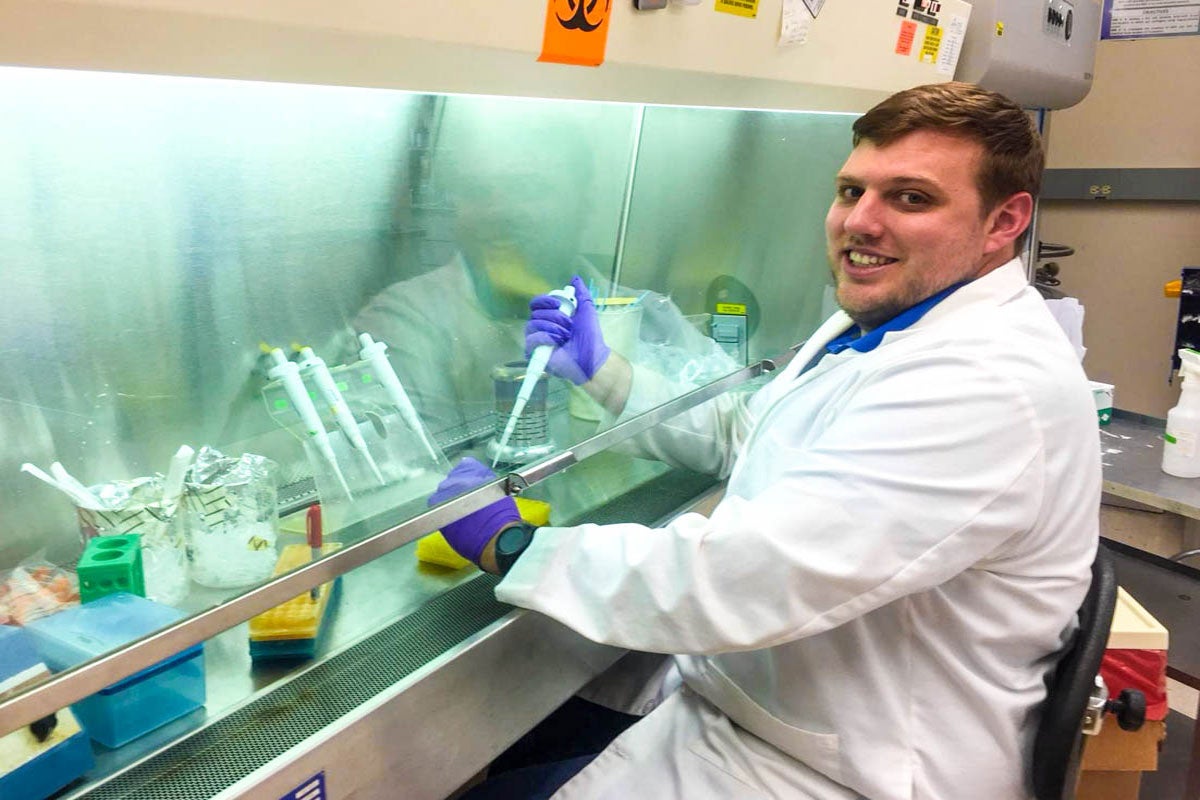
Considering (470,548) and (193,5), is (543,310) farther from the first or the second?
(193,5)

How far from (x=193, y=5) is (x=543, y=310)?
3.21 ft

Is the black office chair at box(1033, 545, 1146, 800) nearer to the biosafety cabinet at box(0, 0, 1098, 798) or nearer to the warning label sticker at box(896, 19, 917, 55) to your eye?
the biosafety cabinet at box(0, 0, 1098, 798)

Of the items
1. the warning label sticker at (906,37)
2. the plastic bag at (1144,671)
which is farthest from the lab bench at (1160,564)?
the warning label sticker at (906,37)

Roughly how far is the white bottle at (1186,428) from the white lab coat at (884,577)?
3.52ft

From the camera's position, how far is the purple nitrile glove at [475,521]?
1206 millimetres

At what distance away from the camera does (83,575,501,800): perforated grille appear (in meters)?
0.86

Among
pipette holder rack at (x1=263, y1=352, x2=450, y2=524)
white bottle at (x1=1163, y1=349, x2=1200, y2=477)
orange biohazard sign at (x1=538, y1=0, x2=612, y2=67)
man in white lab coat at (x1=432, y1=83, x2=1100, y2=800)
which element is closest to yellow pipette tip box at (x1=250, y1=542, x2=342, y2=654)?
pipette holder rack at (x1=263, y1=352, x2=450, y2=524)

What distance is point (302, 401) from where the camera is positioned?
1.34m

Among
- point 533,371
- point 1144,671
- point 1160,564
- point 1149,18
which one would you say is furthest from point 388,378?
point 1149,18

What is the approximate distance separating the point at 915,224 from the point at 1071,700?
0.69 metres

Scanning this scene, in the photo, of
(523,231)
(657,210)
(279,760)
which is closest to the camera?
(279,760)

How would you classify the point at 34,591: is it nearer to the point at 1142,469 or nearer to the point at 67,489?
the point at 67,489

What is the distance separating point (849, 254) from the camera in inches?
56.3

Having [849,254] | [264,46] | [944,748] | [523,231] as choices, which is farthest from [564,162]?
[944,748]
